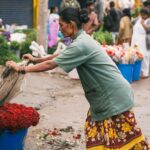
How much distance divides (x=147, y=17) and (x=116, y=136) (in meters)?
8.84

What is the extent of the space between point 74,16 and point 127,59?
25.0ft

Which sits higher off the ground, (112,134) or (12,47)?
(112,134)

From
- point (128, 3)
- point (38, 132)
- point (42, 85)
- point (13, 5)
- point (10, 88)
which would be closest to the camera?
point (10, 88)

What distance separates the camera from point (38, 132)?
782 centimetres

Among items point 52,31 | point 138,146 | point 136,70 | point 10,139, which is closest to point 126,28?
point 52,31

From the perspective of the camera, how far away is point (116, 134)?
196 inches

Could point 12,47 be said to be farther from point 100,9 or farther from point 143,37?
point 100,9

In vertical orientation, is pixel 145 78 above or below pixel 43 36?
below

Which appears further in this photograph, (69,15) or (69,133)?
(69,133)

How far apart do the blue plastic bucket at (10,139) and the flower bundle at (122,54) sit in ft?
19.1

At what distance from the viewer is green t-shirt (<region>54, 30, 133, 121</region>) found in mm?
4738

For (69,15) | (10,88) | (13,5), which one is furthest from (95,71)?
(13,5)

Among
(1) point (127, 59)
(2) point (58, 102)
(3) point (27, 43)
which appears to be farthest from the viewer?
(3) point (27, 43)

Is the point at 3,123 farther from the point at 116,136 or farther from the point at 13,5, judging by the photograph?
the point at 13,5
